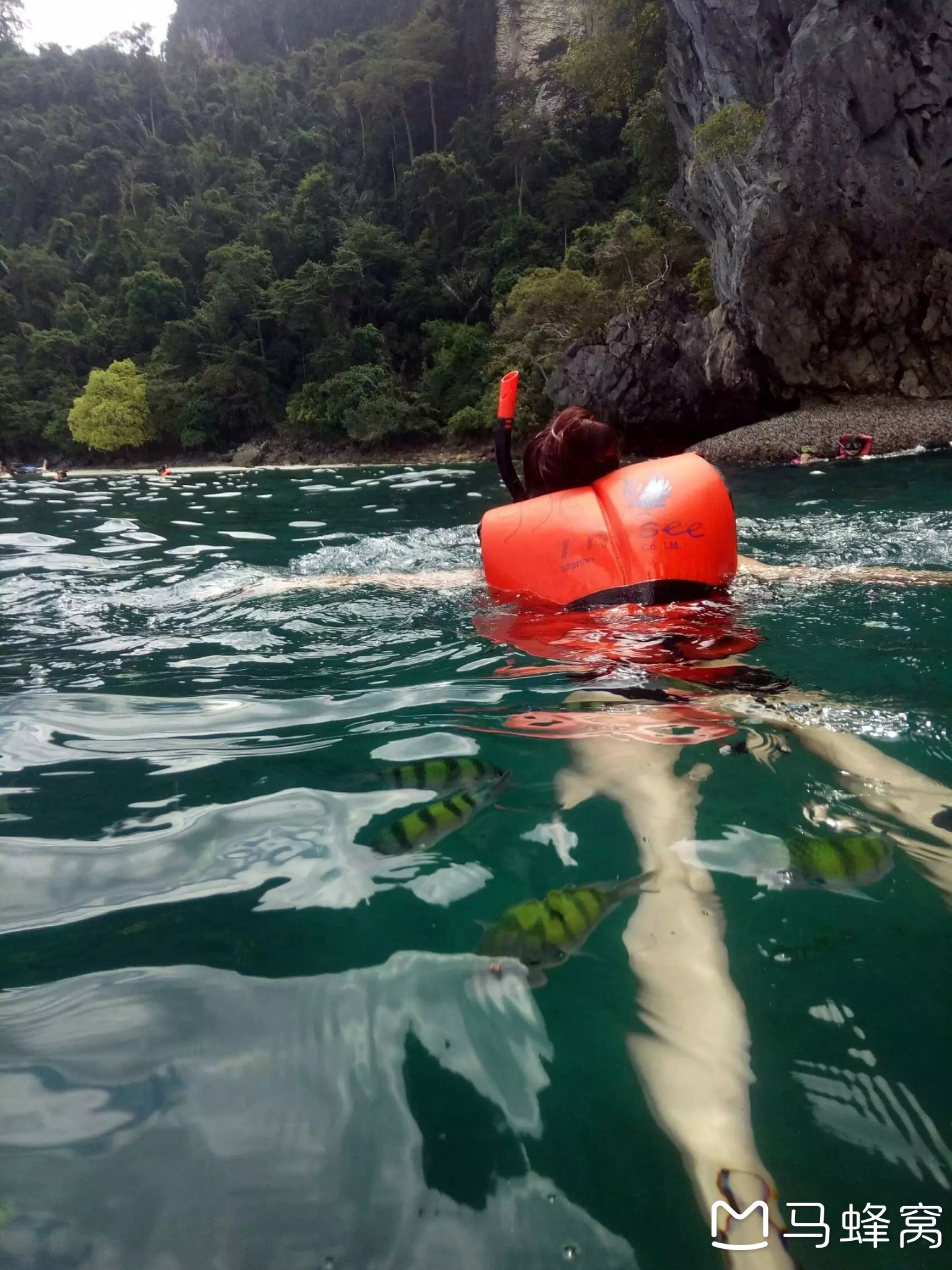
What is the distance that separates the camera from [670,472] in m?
2.59

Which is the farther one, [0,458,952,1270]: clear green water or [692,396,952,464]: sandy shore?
[692,396,952,464]: sandy shore

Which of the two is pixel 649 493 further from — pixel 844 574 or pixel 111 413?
pixel 111 413

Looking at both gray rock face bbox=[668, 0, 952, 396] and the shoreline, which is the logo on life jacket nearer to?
the shoreline

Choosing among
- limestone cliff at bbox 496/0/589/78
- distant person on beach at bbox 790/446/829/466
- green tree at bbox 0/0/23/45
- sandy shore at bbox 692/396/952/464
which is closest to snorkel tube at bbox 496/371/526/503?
distant person on beach at bbox 790/446/829/466

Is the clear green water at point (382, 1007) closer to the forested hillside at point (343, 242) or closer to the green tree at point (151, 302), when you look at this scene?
the forested hillside at point (343, 242)

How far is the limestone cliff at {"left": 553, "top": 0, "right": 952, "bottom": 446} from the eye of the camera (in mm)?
12109

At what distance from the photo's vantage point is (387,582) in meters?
3.53

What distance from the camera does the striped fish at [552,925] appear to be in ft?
3.62

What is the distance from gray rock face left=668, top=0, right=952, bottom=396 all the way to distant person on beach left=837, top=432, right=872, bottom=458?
3.01 meters

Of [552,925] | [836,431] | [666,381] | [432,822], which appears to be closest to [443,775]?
[432,822]

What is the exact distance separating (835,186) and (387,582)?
14106mm

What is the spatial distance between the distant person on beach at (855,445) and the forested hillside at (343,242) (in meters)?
8.54

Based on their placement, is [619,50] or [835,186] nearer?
[835,186]

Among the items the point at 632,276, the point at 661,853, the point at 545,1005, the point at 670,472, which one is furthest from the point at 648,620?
the point at 632,276
